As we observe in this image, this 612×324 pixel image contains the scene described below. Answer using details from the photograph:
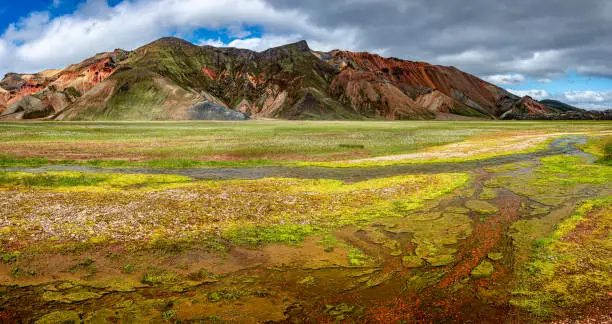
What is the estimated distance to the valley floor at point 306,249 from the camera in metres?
8.74

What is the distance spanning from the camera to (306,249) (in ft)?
41.1

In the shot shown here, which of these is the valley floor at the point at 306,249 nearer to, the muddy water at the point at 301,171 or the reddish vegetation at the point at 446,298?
the reddish vegetation at the point at 446,298

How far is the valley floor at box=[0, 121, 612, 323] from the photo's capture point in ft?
28.7

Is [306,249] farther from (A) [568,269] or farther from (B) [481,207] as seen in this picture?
(B) [481,207]

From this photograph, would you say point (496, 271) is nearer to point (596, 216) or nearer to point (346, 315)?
point (346, 315)

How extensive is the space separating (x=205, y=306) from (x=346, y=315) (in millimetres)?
3181

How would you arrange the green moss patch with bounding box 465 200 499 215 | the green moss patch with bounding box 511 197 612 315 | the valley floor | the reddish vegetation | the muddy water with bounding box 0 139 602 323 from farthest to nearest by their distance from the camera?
1. the green moss patch with bounding box 465 200 499 215
2. the green moss patch with bounding box 511 197 612 315
3. the valley floor
4. the muddy water with bounding box 0 139 602 323
5. the reddish vegetation

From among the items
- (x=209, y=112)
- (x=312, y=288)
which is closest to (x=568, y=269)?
(x=312, y=288)

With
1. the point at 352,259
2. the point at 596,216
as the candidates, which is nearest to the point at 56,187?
the point at 352,259

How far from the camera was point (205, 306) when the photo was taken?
8.82 metres

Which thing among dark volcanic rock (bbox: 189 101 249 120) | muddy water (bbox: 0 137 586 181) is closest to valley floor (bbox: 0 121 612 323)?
muddy water (bbox: 0 137 586 181)

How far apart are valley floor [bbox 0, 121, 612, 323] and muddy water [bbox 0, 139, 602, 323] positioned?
48 millimetres

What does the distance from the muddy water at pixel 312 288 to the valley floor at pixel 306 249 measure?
1.9 inches

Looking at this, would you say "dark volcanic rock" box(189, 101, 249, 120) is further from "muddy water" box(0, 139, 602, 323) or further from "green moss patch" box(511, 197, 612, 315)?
"green moss patch" box(511, 197, 612, 315)
